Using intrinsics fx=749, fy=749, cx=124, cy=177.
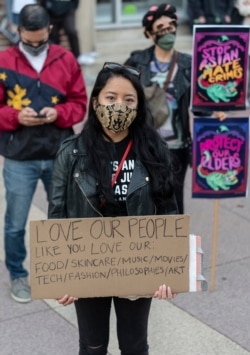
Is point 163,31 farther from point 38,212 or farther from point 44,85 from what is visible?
point 38,212

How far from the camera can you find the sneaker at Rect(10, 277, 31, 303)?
4832 millimetres

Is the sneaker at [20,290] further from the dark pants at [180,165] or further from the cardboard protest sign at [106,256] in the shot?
the cardboard protest sign at [106,256]

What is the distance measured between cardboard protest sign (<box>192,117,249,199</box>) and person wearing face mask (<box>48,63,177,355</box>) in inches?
63.0

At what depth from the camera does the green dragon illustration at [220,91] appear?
4832mm

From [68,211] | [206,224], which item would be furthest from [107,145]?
[206,224]

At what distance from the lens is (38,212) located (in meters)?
6.39

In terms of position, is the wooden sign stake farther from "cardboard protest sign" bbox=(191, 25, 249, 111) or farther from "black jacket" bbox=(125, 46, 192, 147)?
"cardboard protest sign" bbox=(191, 25, 249, 111)

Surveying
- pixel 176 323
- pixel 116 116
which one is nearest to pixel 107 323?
pixel 116 116

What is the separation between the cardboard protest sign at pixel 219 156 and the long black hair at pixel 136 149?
5.22ft

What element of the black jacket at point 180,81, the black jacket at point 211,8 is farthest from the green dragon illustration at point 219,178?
the black jacket at point 211,8

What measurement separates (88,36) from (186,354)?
7.49 meters

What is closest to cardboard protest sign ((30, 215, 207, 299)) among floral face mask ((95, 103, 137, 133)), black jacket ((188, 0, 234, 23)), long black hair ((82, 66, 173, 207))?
long black hair ((82, 66, 173, 207))

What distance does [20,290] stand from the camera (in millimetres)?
4840

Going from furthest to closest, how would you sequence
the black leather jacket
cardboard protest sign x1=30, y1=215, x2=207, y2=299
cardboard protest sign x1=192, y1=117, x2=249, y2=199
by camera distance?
cardboard protest sign x1=192, y1=117, x2=249, y2=199, the black leather jacket, cardboard protest sign x1=30, y1=215, x2=207, y2=299
